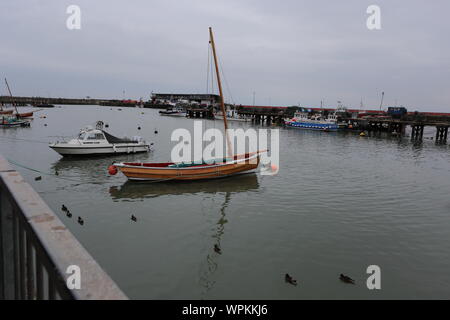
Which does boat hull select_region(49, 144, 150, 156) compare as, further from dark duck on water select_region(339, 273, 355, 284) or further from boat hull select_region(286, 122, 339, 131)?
boat hull select_region(286, 122, 339, 131)

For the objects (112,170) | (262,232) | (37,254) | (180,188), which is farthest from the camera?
(112,170)

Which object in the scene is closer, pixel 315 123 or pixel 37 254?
pixel 37 254

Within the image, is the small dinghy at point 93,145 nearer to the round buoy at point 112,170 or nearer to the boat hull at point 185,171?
the round buoy at point 112,170

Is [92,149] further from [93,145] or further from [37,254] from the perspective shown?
[37,254]

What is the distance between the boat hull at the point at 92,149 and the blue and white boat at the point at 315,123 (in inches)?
2324

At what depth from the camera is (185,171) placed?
2444cm

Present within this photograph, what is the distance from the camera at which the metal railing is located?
70.6 inches

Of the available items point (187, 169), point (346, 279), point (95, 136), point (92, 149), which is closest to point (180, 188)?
point (187, 169)

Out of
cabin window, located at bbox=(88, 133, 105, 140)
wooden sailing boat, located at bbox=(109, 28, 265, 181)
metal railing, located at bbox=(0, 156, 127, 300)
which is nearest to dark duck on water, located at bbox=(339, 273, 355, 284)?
metal railing, located at bbox=(0, 156, 127, 300)

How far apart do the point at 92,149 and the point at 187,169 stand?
579 inches

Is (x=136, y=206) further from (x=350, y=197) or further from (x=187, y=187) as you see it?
(x=350, y=197)

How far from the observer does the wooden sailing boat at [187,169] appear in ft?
78.5

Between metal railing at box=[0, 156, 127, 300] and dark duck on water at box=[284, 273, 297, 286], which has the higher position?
metal railing at box=[0, 156, 127, 300]

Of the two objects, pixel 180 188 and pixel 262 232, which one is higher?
pixel 180 188
